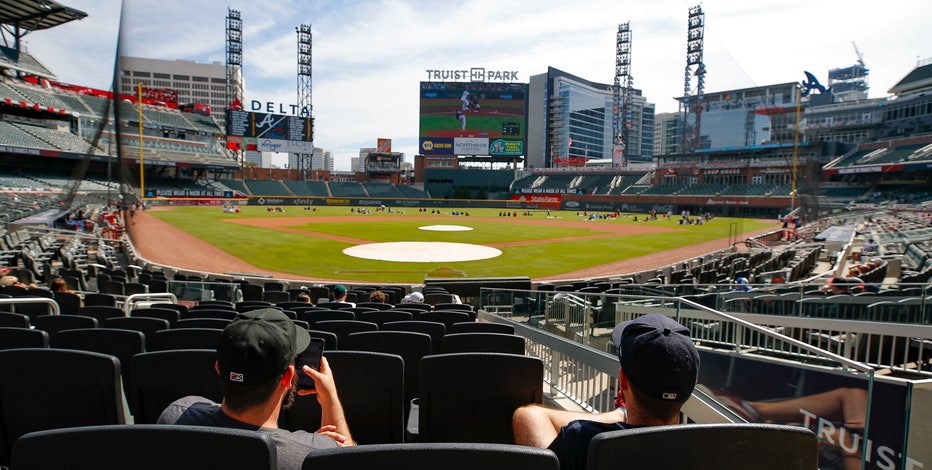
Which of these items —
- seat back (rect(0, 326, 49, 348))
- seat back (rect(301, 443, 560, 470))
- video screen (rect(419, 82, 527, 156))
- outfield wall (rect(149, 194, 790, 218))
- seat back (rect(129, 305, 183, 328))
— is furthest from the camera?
video screen (rect(419, 82, 527, 156))

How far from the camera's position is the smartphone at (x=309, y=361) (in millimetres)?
3045

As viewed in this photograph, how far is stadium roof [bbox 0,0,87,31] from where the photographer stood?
56.5m

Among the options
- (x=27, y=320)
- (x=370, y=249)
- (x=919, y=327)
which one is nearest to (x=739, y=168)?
(x=370, y=249)

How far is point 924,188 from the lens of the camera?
63438mm

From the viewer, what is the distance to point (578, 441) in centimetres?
223

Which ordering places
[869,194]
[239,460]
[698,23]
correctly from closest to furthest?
[239,460]
[869,194]
[698,23]

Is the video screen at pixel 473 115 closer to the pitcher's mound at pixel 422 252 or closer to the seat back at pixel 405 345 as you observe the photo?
the pitcher's mound at pixel 422 252

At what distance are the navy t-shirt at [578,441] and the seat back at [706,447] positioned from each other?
12.2 inches

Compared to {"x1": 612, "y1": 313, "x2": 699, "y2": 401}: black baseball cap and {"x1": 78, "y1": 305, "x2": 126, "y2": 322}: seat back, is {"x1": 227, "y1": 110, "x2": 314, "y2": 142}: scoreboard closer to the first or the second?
{"x1": 78, "y1": 305, "x2": 126, "y2": 322}: seat back

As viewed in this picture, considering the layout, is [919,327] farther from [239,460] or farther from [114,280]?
[114,280]

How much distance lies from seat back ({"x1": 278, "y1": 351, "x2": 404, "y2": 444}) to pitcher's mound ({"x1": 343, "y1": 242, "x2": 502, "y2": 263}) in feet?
79.2

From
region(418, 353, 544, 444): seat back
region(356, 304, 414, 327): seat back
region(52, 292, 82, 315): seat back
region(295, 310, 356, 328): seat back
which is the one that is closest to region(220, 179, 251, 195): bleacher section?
region(52, 292, 82, 315): seat back

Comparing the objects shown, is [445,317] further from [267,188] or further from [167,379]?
[267,188]

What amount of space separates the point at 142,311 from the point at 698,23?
10721cm
